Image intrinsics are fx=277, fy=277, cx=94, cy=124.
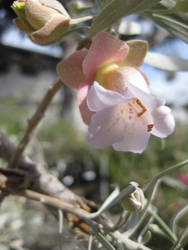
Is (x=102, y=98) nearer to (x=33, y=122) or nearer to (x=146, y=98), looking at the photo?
(x=146, y=98)

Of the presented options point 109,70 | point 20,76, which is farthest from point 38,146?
point 20,76

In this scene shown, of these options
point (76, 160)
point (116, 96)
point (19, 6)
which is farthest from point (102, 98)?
point (76, 160)

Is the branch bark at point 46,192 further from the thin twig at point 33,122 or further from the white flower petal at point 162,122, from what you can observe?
the white flower petal at point 162,122

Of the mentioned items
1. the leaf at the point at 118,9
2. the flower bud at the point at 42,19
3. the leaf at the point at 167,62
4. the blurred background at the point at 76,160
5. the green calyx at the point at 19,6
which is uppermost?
the green calyx at the point at 19,6

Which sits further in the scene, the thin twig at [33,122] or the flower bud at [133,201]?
the thin twig at [33,122]

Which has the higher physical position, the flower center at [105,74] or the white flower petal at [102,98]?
the white flower petal at [102,98]

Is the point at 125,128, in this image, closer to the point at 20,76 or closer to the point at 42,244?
the point at 42,244

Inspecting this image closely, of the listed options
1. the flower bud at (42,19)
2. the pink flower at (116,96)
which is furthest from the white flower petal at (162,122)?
the flower bud at (42,19)
